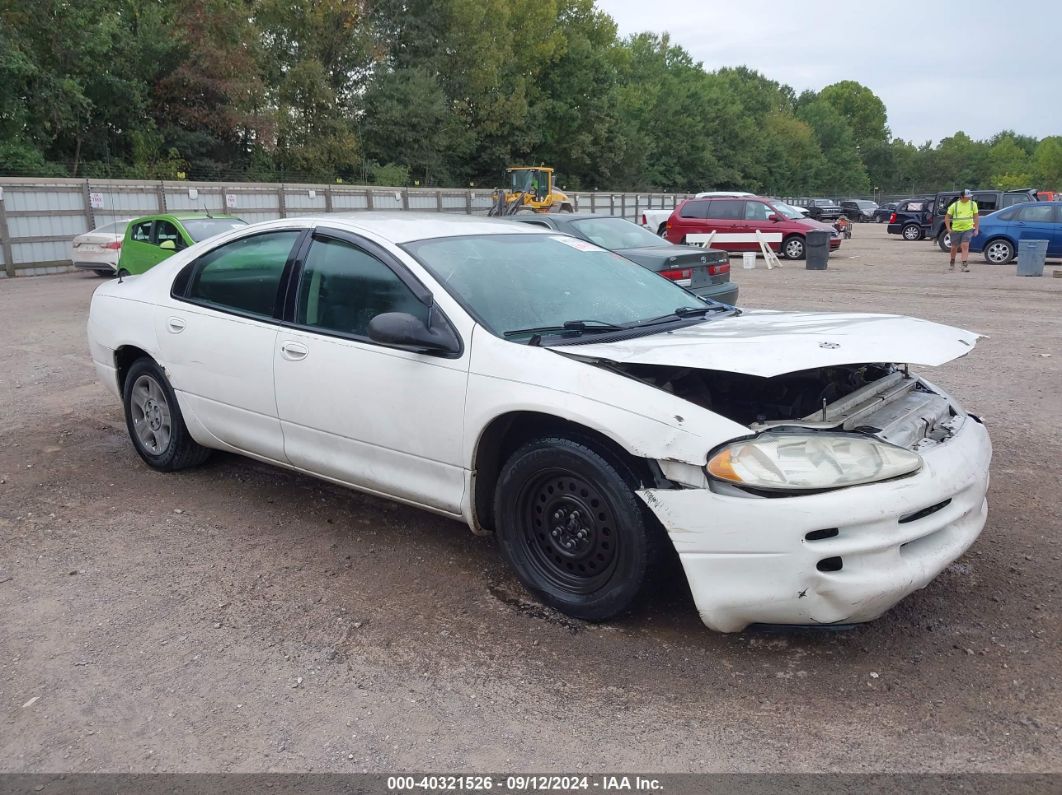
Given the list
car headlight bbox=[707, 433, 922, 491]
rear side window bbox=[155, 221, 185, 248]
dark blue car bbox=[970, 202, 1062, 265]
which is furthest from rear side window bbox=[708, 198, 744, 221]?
car headlight bbox=[707, 433, 922, 491]

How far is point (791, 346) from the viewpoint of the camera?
3326 millimetres

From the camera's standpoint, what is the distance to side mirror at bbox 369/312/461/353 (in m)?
3.65

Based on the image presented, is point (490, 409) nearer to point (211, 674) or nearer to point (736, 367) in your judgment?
point (736, 367)

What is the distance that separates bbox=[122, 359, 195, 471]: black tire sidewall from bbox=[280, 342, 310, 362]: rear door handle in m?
1.11

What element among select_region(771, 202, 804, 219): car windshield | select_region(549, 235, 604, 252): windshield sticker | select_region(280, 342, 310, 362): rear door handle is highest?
select_region(771, 202, 804, 219): car windshield

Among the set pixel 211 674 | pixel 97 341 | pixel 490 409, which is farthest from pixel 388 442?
pixel 97 341

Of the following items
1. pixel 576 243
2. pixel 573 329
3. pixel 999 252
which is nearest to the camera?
pixel 573 329

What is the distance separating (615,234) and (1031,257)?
36.0 ft

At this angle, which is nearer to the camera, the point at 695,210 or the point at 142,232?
the point at 142,232

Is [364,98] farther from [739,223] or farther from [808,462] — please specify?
[808,462]

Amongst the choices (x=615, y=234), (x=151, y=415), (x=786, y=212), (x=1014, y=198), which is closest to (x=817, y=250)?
(x=786, y=212)

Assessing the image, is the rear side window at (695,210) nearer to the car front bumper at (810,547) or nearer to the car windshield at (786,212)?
the car windshield at (786,212)

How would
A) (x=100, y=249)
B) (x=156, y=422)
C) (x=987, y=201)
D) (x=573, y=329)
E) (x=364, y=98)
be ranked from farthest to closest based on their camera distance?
(x=364, y=98), (x=987, y=201), (x=100, y=249), (x=156, y=422), (x=573, y=329)

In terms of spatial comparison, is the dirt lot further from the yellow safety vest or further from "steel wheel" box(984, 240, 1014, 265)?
"steel wheel" box(984, 240, 1014, 265)
